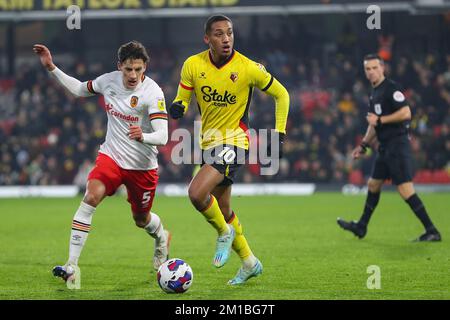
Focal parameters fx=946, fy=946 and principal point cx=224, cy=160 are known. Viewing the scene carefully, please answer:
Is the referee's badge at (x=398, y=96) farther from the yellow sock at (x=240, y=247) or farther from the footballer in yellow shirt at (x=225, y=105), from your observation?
the yellow sock at (x=240, y=247)

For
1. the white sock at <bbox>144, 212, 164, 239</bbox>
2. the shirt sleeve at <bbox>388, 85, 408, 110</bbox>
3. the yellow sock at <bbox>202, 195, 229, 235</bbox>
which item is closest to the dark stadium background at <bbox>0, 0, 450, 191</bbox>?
the shirt sleeve at <bbox>388, 85, 408, 110</bbox>

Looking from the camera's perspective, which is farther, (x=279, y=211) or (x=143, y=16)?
(x=143, y=16)

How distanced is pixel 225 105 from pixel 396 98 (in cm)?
432

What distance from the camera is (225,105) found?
29.6 feet

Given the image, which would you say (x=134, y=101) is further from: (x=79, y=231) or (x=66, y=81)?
(x=79, y=231)

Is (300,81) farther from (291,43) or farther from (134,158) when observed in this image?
(134,158)

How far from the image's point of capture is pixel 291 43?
28.4 m

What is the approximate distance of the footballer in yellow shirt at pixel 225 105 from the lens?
351 inches

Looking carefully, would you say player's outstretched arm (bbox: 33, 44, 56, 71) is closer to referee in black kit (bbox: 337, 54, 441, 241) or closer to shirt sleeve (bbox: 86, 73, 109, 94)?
shirt sleeve (bbox: 86, 73, 109, 94)

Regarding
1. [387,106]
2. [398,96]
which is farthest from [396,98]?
[387,106]

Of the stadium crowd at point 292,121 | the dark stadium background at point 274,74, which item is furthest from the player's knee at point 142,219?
the stadium crowd at point 292,121

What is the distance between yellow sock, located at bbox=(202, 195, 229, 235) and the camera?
8.69m

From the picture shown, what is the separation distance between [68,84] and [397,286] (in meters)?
3.79
